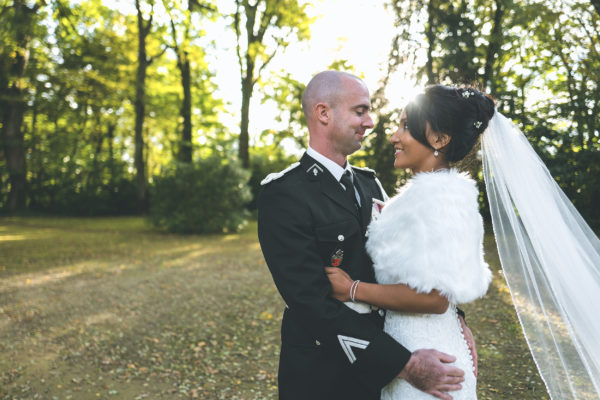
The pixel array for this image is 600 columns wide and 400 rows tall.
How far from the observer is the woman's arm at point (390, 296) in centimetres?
199

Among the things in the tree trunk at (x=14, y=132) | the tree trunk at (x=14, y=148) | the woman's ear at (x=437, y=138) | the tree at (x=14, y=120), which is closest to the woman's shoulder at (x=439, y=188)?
the woman's ear at (x=437, y=138)

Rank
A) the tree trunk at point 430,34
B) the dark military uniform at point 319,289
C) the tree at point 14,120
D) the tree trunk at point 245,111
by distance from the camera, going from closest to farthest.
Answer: the dark military uniform at point 319,289, the tree trunk at point 430,34, the tree at point 14,120, the tree trunk at point 245,111

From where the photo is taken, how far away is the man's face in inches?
94.8

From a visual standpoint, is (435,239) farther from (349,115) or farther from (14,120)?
(14,120)

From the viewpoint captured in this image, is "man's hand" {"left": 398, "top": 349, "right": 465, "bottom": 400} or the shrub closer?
"man's hand" {"left": 398, "top": 349, "right": 465, "bottom": 400}

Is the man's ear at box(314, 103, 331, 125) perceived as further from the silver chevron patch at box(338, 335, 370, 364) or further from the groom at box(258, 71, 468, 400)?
the silver chevron patch at box(338, 335, 370, 364)

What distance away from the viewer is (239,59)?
824 inches

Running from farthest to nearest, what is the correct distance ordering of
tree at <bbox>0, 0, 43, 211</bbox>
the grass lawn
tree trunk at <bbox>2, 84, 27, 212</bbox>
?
tree trunk at <bbox>2, 84, 27, 212</bbox>, tree at <bbox>0, 0, 43, 211</bbox>, the grass lawn

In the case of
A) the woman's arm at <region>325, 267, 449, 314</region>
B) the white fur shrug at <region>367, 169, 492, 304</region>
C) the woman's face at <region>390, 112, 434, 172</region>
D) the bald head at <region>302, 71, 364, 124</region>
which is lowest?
the woman's arm at <region>325, 267, 449, 314</region>

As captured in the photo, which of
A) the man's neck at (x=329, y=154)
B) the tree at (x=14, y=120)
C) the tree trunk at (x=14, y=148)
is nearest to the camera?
the man's neck at (x=329, y=154)

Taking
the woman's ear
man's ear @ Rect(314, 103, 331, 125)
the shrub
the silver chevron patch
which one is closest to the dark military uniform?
the silver chevron patch

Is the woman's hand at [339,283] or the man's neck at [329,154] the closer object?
the woman's hand at [339,283]

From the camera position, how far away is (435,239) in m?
1.93

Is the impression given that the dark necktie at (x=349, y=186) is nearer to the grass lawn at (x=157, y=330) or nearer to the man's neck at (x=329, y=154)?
the man's neck at (x=329, y=154)
